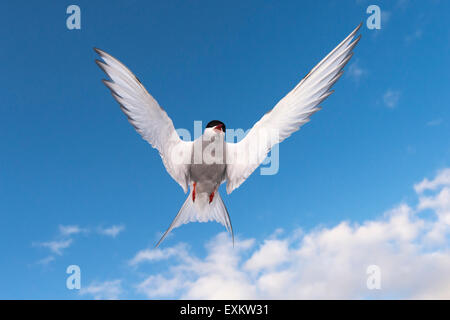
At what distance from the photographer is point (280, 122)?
5.45m

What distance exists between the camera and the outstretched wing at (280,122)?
203 inches

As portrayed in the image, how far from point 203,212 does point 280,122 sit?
201cm

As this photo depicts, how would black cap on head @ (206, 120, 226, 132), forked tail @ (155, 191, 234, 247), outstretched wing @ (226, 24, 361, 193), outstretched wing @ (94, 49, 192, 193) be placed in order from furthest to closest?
1. forked tail @ (155, 191, 234, 247)
2. black cap on head @ (206, 120, 226, 132)
3. outstretched wing @ (226, 24, 361, 193)
4. outstretched wing @ (94, 49, 192, 193)

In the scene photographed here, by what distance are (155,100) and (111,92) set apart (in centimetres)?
60

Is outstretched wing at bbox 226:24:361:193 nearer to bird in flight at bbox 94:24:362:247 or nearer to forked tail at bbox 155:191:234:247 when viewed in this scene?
bird in flight at bbox 94:24:362:247

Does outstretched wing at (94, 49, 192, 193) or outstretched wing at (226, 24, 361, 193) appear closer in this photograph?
outstretched wing at (94, 49, 192, 193)

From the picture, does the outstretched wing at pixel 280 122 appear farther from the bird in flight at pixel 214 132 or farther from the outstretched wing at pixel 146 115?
the outstretched wing at pixel 146 115

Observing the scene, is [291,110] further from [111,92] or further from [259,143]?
[111,92]

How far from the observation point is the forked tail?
19.1 feet

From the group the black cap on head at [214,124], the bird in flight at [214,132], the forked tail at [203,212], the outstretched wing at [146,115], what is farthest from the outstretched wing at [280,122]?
the outstretched wing at [146,115]

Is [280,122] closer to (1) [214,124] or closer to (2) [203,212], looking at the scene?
(1) [214,124]

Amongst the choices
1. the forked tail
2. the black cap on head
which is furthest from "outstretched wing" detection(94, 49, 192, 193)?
the forked tail
